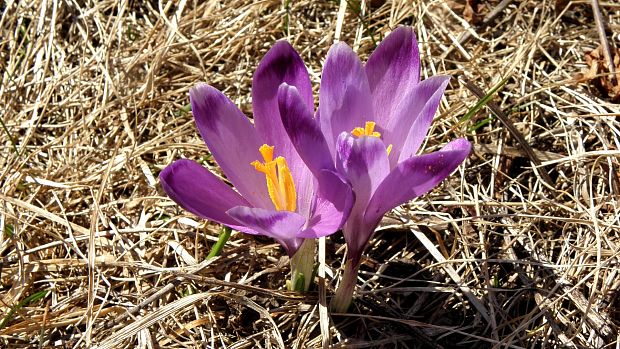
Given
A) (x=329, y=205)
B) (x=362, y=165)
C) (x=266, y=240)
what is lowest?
(x=266, y=240)

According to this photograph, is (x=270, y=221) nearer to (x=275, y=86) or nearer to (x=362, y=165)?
(x=362, y=165)

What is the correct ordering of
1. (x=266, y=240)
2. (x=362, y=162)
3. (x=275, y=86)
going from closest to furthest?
(x=362, y=162)
(x=275, y=86)
(x=266, y=240)

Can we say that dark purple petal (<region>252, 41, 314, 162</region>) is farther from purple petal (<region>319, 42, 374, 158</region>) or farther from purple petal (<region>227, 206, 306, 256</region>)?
purple petal (<region>227, 206, 306, 256</region>)

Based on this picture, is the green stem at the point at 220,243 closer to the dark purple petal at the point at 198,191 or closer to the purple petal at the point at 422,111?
the dark purple petal at the point at 198,191

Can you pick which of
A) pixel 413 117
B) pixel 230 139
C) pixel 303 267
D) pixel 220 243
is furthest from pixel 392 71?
pixel 220 243

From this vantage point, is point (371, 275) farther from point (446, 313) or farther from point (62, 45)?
point (62, 45)

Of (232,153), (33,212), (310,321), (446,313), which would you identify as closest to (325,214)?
(232,153)
